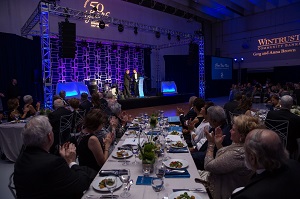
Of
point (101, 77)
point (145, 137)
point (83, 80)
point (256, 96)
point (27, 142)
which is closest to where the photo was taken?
point (27, 142)

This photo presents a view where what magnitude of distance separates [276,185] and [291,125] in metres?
3.03

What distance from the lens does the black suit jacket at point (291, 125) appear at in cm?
376

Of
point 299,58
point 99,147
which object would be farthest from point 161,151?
point 299,58

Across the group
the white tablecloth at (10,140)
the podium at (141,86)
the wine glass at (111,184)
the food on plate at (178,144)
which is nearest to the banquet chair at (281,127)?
the food on plate at (178,144)

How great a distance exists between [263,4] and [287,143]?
1552 centimetres

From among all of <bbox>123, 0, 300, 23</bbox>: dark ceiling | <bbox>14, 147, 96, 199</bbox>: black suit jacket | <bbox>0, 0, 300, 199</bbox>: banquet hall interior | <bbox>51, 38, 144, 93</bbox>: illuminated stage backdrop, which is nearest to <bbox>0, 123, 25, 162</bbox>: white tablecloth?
<bbox>0, 0, 300, 199</bbox>: banquet hall interior

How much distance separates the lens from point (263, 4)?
16.4 m

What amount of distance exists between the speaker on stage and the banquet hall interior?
0.03 m

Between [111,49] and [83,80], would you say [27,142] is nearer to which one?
[83,80]

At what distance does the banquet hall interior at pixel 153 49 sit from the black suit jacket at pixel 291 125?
6.32 meters

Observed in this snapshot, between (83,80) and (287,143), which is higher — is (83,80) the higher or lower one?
the higher one

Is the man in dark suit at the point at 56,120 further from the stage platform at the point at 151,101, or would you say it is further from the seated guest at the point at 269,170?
the stage platform at the point at 151,101

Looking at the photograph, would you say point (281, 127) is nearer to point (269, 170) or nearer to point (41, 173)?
point (269, 170)

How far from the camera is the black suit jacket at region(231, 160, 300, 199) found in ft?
3.85
